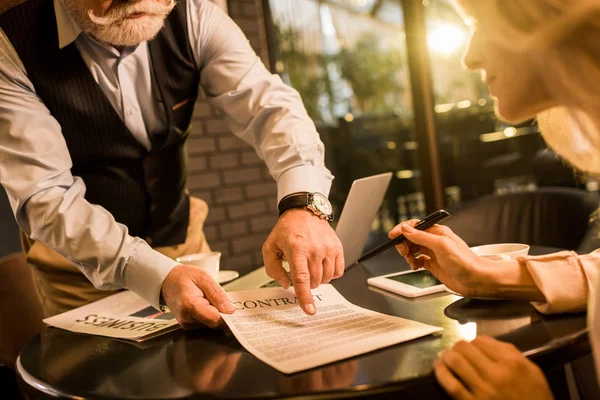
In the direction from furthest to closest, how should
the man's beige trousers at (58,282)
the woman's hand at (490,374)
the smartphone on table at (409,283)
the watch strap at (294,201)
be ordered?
1. the man's beige trousers at (58,282)
2. the watch strap at (294,201)
3. the smartphone on table at (409,283)
4. the woman's hand at (490,374)

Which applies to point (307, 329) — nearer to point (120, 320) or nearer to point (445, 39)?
point (120, 320)

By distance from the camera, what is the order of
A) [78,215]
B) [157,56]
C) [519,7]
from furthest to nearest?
[157,56]
[78,215]
[519,7]

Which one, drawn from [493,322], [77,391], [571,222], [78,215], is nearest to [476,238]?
[571,222]

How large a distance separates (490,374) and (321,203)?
663mm

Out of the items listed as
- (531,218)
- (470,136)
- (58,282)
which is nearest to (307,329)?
(58,282)

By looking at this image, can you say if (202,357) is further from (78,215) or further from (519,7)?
(519,7)

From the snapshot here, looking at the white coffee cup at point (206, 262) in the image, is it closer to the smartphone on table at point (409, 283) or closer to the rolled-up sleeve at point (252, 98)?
the rolled-up sleeve at point (252, 98)

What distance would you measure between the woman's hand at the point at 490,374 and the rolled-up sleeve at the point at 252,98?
739mm

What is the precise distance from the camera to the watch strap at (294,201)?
1.27 m

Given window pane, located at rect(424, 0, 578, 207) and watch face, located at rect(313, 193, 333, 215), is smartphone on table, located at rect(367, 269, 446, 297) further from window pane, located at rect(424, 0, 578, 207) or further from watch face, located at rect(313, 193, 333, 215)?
window pane, located at rect(424, 0, 578, 207)

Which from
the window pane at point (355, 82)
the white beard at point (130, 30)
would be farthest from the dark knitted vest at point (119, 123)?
the window pane at point (355, 82)

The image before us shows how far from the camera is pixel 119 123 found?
156 centimetres

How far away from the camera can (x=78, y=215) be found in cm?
126

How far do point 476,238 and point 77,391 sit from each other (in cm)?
158
